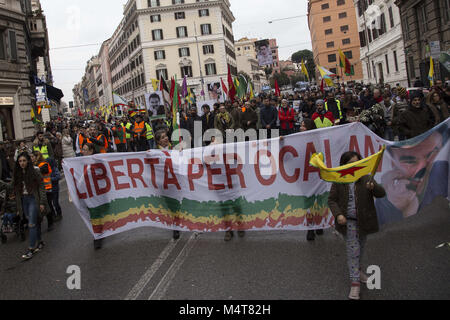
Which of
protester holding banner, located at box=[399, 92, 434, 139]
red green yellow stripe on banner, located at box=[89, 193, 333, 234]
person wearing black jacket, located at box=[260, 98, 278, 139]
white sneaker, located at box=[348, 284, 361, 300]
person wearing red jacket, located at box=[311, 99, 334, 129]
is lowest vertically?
white sneaker, located at box=[348, 284, 361, 300]

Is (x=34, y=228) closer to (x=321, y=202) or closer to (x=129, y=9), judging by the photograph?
(x=321, y=202)

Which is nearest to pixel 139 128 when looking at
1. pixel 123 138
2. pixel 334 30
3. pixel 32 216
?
pixel 123 138

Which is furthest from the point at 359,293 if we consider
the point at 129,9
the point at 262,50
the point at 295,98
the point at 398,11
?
the point at 129,9

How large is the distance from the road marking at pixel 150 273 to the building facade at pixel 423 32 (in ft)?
68.1

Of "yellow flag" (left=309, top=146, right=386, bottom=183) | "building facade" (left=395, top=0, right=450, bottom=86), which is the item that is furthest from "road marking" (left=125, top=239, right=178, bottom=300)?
"building facade" (left=395, top=0, right=450, bottom=86)

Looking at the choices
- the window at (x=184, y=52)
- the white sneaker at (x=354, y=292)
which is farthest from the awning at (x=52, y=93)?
the window at (x=184, y=52)

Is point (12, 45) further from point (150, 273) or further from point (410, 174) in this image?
point (410, 174)

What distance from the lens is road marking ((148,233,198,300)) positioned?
4.80 metres

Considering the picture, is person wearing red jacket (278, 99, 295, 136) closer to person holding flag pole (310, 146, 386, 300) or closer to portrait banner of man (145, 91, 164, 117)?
portrait banner of man (145, 91, 164, 117)

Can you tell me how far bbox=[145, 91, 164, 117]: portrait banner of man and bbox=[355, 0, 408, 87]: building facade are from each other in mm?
19805

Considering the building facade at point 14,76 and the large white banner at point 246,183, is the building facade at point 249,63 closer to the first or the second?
the building facade at point 14,76

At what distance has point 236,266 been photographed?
17.9 ft

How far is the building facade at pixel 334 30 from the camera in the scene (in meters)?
93.0
